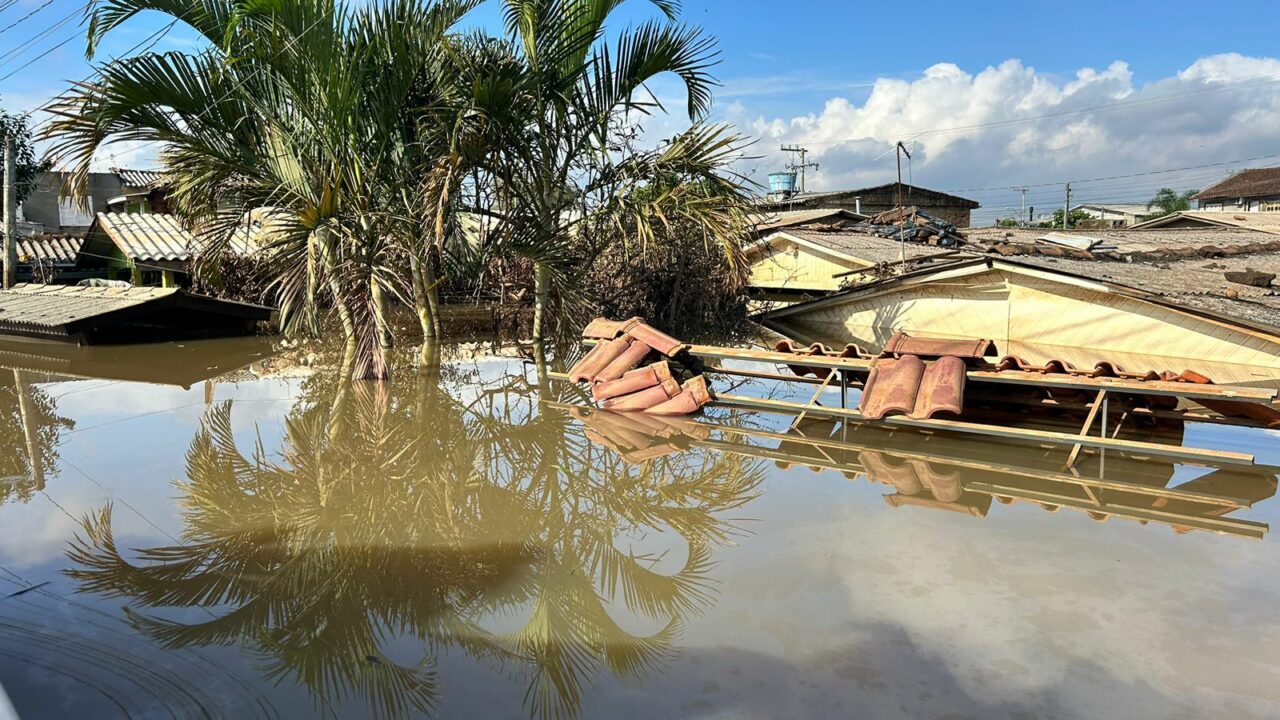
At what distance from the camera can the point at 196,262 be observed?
31.2 ft

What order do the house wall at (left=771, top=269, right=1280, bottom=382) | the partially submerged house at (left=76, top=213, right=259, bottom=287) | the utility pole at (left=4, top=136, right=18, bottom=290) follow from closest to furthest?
the house wall at (left=771, top=269, right=1280, bottom=382) → the utility pole at (left=4, top=136, right=18, bottom=290) → the partially submerged house at (left=76, top=213, right=259, bottom=287)

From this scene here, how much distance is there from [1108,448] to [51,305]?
1341cm

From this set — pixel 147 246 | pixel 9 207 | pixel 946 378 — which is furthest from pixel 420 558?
pixel 147 246

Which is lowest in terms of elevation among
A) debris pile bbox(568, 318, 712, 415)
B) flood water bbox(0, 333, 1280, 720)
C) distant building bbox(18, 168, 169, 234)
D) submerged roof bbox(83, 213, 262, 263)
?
flood water bbox(0, 333, 1280, 720)

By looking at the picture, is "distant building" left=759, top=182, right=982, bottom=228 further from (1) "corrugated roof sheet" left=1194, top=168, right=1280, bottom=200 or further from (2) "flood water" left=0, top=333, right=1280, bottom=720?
(2) "flood water" left=0, top=333, right=1280, bottom=720

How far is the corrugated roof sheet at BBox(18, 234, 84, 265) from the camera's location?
20.4 m

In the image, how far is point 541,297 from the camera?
1146 cm

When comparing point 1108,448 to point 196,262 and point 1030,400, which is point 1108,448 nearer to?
point 1030,400

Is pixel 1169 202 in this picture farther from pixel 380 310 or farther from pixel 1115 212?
pixel 380 310

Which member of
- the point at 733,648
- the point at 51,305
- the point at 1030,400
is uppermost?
the point at 51,305

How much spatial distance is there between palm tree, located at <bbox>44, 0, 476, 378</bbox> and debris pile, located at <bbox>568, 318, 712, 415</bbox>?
2.18 m

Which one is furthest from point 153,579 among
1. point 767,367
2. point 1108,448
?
point 767,367

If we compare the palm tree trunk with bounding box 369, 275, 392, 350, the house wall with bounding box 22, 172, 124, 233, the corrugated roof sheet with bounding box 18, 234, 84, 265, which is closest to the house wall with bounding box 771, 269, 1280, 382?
the palm tree trunk with bounding box 369, 275, 392, 350

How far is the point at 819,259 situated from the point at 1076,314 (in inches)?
251
